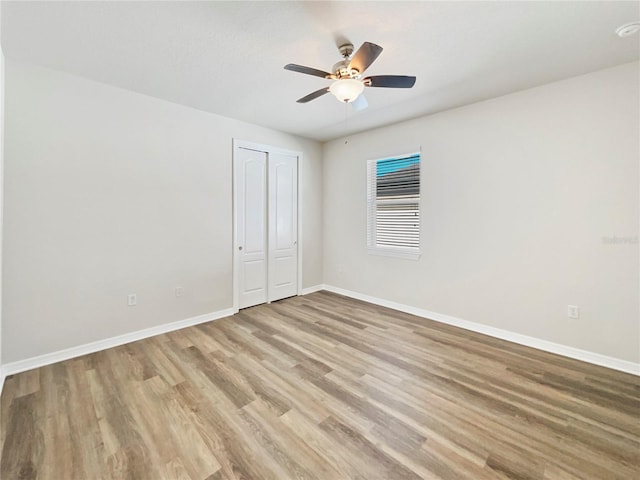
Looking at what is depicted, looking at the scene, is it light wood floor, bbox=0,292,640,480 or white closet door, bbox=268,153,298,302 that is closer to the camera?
light wood floor, bbox=0,292,640,480

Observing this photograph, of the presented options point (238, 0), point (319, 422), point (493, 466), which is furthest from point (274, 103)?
point (493, 466)

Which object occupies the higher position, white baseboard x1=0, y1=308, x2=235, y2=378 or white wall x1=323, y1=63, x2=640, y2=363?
white wall x1=323, y1=63, x2=640, y2=363

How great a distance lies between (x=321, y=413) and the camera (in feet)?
6.28

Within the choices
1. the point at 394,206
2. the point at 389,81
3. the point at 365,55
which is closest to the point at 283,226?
the point at 394,206

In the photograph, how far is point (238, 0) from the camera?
1.75m

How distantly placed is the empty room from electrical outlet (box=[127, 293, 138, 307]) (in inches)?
0.8

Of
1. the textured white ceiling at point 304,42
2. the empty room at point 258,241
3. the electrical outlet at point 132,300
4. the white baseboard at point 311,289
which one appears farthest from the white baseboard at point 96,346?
the textured white ceiling at point 304,42

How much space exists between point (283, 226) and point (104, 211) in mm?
2378

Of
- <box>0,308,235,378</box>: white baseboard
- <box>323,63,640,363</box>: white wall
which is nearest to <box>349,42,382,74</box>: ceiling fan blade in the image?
<box>323,63,640,363</box>: white wall

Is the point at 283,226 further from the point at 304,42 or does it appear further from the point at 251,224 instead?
the point at 304,42

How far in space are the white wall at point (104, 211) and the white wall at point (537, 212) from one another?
267cm

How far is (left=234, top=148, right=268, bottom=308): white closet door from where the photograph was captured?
399 centimetres

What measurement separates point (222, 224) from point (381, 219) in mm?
2382

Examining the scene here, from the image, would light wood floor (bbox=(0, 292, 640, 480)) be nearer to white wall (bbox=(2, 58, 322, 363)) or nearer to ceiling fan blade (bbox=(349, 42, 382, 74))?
white wall (bbox=(2, 58, 322, 363))
